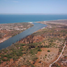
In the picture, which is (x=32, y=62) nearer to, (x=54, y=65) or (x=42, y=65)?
(x=42, y=65)

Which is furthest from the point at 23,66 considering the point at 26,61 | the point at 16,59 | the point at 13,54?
the point at 13,54

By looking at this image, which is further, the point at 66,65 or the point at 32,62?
the point at 32,62

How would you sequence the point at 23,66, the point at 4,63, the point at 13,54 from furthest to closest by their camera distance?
the point at 13,54 < the point at 4,63 < the point at 23,66

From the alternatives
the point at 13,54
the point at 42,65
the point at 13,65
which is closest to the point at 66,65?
the point at 42,65

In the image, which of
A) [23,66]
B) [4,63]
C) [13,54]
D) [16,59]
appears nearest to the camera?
[23,66]

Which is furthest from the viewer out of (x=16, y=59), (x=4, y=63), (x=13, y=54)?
(x=13, y=54)

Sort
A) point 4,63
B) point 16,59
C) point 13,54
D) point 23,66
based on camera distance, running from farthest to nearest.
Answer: point 13,54, point 16,59, point 4,63, point 23,66

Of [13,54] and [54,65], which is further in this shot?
[13,54]

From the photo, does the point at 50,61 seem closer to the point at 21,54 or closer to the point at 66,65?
the point at 66,65

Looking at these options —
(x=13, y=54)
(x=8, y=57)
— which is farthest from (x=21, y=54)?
(x=8, y=57)
